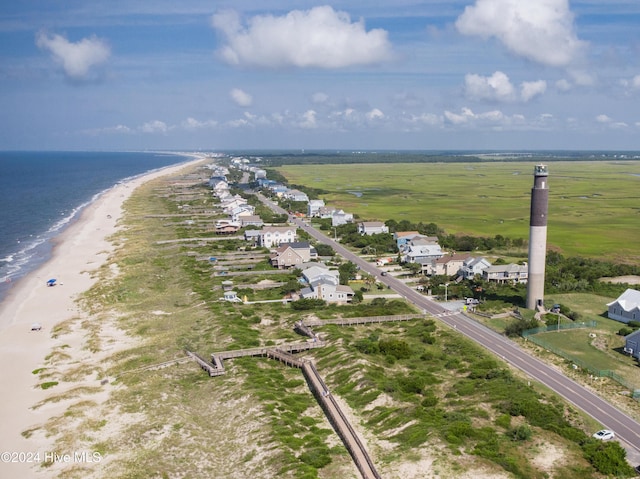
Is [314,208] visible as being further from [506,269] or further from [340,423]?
[340,423]

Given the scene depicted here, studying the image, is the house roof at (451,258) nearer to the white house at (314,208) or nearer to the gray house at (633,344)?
the gray house at (633,344)

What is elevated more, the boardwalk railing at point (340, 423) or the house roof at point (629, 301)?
the house roof at point (629, 301)

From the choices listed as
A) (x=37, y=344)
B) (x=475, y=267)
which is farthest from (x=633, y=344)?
(x=37, y=344)

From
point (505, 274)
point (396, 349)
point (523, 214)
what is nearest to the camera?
point (396, 349)

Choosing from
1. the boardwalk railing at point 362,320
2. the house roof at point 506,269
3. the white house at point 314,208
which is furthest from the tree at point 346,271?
the white house at point 314,208

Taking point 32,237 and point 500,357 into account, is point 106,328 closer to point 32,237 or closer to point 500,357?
point 500,357

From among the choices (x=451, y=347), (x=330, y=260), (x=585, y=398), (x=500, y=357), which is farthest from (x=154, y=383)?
(x=330, y=260)
